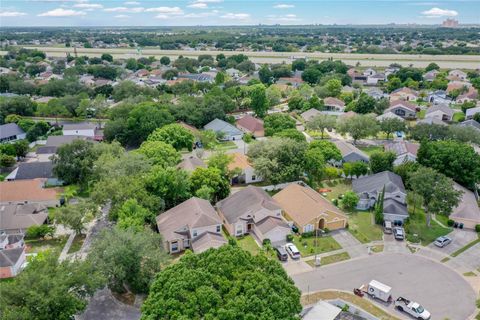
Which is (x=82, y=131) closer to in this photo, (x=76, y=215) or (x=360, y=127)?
(x=76, y=215)

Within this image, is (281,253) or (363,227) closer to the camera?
(281,253)

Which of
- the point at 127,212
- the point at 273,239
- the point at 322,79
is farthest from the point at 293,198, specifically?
the point at 322,79

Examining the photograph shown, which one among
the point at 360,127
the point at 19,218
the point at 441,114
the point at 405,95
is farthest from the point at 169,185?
the point at 405,95

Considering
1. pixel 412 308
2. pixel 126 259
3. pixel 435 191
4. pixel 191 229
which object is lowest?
pixel 412 308

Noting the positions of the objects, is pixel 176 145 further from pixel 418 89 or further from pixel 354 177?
pixel 418 89

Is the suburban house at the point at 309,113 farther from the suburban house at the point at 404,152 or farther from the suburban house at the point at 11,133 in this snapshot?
the suburban house at the point at 11,133

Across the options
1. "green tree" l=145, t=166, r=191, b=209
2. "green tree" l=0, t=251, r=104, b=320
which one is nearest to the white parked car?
"green tree" l=145, t=166, r=191, b=209
